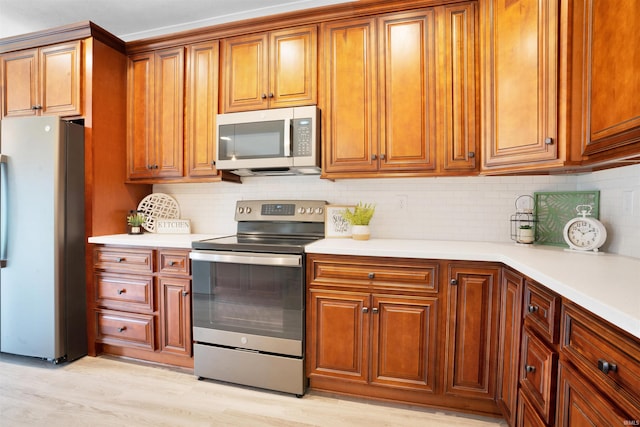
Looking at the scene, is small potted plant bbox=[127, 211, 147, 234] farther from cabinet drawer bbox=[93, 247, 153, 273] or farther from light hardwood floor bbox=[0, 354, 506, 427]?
light hardwood floor bbox=[0, 354, 506, 427]

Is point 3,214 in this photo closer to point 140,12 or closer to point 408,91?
point 140,12

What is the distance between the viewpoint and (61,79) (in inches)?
98.3

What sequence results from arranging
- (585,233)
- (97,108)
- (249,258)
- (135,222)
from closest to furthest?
(585,233) < (249,258) < (97,108) < (135,222)

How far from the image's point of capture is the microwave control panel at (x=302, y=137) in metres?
2.20

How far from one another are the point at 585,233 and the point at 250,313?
1.96 m

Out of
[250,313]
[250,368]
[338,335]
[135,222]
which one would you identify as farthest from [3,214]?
[338,335]

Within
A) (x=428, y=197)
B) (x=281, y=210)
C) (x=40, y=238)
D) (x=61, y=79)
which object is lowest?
(x=40, y=238)

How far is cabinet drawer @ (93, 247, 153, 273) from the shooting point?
2268 millimetres

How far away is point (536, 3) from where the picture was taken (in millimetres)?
1572

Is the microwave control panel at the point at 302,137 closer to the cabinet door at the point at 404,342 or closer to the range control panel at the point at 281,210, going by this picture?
the range control panel at the point at 281,210

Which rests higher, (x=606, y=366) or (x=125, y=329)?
(x=606, y=366)

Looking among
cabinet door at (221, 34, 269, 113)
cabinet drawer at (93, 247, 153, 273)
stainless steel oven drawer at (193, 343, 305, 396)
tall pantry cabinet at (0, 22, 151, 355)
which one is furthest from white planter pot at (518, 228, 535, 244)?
tall pantry cabinet at (0, 22, 151, 355)

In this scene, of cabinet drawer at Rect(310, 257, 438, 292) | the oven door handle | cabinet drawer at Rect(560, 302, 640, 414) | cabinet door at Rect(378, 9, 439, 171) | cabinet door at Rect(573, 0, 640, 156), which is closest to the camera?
cabinet drawer at Rect(560, 302, 640, 414)

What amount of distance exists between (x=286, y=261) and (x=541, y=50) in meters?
1.71
